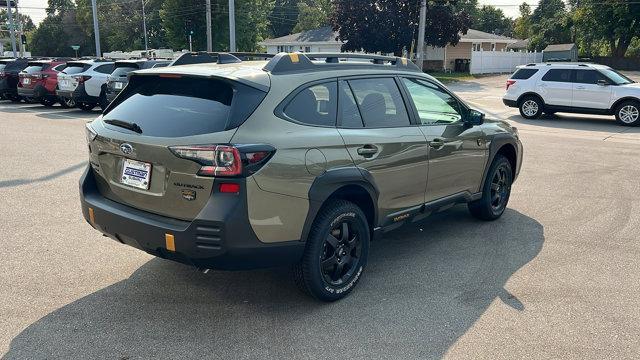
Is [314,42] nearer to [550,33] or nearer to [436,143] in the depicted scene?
[550,33]

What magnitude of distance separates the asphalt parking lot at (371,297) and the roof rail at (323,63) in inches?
67.8

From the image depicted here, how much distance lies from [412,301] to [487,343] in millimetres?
711

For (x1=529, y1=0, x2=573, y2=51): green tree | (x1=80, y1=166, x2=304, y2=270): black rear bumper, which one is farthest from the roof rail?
(x1=529, y1=0, x2=573, y2=51): green tree

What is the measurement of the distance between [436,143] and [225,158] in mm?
2272

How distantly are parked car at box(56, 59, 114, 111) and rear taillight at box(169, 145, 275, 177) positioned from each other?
583 inches

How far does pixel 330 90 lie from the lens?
13.7 feet

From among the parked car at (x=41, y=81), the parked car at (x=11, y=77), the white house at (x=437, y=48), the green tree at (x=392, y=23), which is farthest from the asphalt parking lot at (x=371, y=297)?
the white house at (x=437, y=48)

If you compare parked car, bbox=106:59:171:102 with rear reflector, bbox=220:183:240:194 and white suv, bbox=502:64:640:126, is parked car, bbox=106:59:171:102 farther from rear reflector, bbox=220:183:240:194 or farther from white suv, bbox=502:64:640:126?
rear reflector, bbox=220:183:240:194

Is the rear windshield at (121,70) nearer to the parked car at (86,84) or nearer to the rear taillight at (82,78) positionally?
the parked car at (86,84)

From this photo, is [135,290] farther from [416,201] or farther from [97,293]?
[416,201]

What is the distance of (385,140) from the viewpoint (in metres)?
4.38

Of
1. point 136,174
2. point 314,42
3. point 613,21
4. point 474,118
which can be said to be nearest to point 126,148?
point 136,174

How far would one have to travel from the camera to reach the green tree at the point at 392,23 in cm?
4000

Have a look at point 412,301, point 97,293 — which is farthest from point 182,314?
point 412,301
